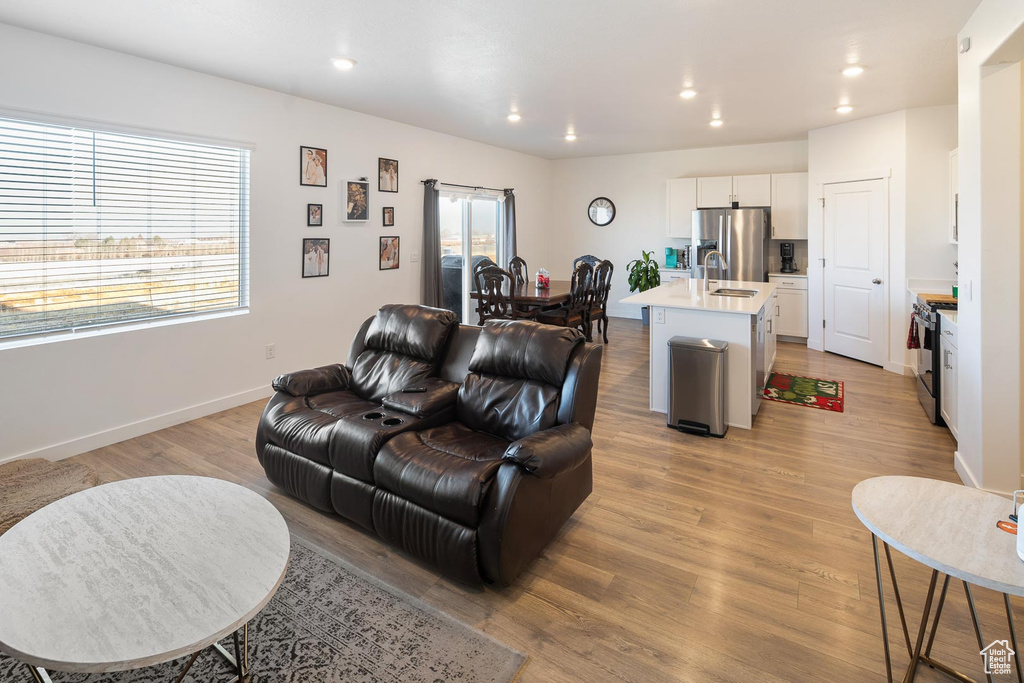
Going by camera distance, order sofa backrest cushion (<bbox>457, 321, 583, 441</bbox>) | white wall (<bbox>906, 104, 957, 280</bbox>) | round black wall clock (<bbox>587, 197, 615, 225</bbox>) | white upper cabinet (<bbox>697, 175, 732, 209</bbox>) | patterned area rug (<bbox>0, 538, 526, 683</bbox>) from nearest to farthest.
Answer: patterned area rug (<bbox>0, 538, 526, 683</bbox>) < sofa backrest cushion (<bbox>457, 321, 583, 441</bbox>) < white wall (<bbox>906, 104, 957, 280</bbox>) < white upper cabinet (<bbox>697, 175, 732, 209</bbox>) < round black wall clock (<bbox>587, 197, 615, 225</bbox>)

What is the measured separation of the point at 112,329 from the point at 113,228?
28.4 inches

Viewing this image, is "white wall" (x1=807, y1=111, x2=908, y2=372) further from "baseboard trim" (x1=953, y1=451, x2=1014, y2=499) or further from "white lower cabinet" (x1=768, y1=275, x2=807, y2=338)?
"baseboard trim" (x1=953, y1=451, x2=1014, y2=499)

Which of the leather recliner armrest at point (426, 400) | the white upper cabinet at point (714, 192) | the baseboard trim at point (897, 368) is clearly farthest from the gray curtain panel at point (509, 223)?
the leather recliner armrest at point (426, 400)

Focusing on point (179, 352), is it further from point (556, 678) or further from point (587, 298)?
point (587, 298)

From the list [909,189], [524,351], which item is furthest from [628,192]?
[524,351]

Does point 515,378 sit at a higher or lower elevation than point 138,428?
higher

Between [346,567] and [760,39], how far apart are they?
4.01 meters

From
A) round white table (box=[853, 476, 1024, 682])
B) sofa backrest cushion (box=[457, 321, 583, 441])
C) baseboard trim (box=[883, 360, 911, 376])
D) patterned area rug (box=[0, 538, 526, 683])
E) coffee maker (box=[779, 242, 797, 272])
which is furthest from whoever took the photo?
coffee maker (box=[779, 242, 797, 272])

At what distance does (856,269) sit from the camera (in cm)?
606

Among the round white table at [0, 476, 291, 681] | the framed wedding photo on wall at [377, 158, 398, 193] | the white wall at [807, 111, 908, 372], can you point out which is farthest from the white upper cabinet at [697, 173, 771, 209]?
the round white table at [0, 476, 291, 681]

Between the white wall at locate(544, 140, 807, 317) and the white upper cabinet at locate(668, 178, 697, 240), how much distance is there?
239 millimetres

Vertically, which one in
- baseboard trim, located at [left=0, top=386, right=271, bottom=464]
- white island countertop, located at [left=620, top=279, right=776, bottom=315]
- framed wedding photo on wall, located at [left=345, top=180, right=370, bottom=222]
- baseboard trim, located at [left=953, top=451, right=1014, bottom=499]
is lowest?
baseboard trim, located at [left=953, top=451, right=1014, bottom=499]

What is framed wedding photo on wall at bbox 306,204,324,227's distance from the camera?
5.02 metres

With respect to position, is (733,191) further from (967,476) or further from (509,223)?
(967,476)
